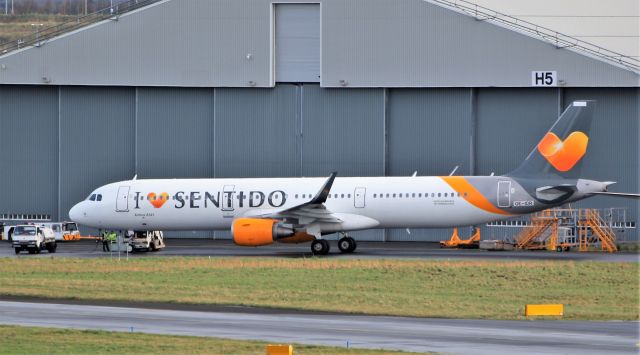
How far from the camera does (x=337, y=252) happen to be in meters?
53.6

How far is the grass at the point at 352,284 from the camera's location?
31.8 m

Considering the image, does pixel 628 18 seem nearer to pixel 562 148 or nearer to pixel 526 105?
pixel 526 105

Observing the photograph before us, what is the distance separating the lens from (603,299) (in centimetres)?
3375

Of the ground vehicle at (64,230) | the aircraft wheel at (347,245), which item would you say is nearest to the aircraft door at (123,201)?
the aircraft wheel at (347,245)

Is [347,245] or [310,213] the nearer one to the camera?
[310,213]

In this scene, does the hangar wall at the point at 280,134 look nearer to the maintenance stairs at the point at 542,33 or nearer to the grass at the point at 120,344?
the maintenance stairs at the point at 542,33

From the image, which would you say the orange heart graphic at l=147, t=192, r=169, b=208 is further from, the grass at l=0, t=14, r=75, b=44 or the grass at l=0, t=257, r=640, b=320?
the grass at l=0, t=14, r=75, b=44

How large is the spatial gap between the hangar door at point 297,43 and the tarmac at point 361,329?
3450 cm

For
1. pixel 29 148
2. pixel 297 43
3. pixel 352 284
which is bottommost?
pixel 352 284

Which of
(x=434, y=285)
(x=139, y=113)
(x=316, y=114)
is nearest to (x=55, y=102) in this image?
(x=139, y=113)

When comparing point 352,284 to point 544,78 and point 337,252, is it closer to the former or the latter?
point 337,252

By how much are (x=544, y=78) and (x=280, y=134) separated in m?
14.3

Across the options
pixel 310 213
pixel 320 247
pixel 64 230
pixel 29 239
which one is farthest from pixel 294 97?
pixel 29 239

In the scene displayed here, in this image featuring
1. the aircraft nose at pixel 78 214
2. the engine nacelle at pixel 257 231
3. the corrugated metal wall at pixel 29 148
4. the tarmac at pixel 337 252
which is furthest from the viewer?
the corrugated metal wall at pixel 29 148
